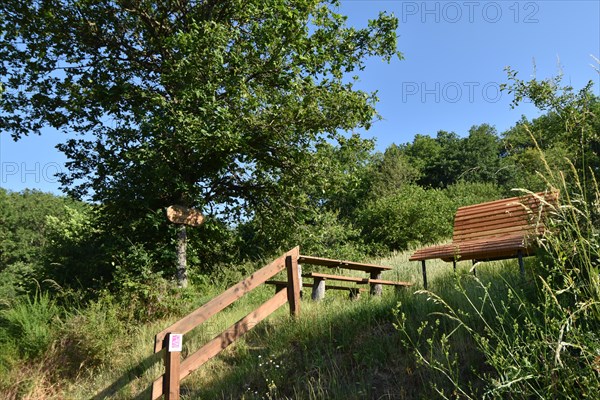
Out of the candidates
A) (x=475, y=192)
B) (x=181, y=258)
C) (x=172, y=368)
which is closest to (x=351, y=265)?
(x=172, y=368)

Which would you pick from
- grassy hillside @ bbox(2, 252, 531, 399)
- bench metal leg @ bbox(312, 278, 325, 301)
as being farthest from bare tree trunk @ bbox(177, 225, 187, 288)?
bench metal leg @ bbox(312, 278, 325, 301)

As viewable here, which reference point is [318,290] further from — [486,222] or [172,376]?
[486,222]

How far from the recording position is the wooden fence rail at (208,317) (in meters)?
4.40

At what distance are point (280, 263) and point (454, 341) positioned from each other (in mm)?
2588

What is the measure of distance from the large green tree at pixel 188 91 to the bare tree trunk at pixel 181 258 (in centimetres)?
74

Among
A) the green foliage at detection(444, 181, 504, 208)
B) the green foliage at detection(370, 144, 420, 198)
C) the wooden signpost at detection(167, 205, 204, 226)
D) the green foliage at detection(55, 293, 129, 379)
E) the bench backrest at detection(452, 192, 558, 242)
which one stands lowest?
the green foliage at detection(55, 293, 129, 379)

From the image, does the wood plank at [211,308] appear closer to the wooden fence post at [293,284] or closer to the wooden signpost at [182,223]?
the wooden fence post at [293,284]

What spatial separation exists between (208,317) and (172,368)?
26.6 inches

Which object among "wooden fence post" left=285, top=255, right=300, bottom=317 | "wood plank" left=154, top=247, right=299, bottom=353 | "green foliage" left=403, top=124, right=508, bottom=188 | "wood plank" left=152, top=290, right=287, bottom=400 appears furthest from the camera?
"green foliage" left=403, top=124, right=508, bottom=188

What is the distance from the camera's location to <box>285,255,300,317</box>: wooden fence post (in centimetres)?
553

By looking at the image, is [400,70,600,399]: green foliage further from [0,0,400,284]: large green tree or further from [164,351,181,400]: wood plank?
[0,0,400,284]: large green tree

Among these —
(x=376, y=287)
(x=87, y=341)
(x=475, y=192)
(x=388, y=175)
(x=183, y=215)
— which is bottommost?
(x=87, y=341)

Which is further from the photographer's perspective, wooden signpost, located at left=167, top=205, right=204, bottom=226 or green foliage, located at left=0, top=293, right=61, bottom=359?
wooden signpost, located at left=167, top=205, right=204, bottom=226

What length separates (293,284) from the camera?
562 cm
